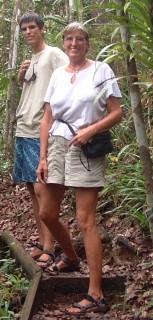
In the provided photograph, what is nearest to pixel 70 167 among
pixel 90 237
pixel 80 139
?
pixel 80 139

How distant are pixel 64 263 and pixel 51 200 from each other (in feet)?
2.23

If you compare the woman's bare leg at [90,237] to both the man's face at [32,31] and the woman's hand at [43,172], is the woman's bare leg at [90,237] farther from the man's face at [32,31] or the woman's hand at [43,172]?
the man's face at [32,31]

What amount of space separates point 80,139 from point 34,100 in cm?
121

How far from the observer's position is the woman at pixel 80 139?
3.57m

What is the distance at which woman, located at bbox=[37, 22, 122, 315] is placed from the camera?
357 centimetres

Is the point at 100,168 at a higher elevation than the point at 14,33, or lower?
lower

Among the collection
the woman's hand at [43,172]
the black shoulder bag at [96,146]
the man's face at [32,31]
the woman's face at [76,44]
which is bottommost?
the woman's hand at [43,172]

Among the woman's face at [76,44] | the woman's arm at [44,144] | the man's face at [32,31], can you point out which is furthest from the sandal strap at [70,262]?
the man's face at [32,31]

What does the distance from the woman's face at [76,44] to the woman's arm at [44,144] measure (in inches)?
20.5

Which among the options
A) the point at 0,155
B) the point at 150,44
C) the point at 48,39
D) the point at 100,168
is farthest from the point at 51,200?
the point at 48,39

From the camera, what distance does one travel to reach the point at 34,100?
4.58 metres

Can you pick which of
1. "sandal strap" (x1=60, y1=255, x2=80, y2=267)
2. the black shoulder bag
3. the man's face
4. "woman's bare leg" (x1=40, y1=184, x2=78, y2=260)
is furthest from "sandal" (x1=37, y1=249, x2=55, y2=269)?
the man's face

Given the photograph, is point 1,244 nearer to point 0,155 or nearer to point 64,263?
point 64,263

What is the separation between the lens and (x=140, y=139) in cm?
323
